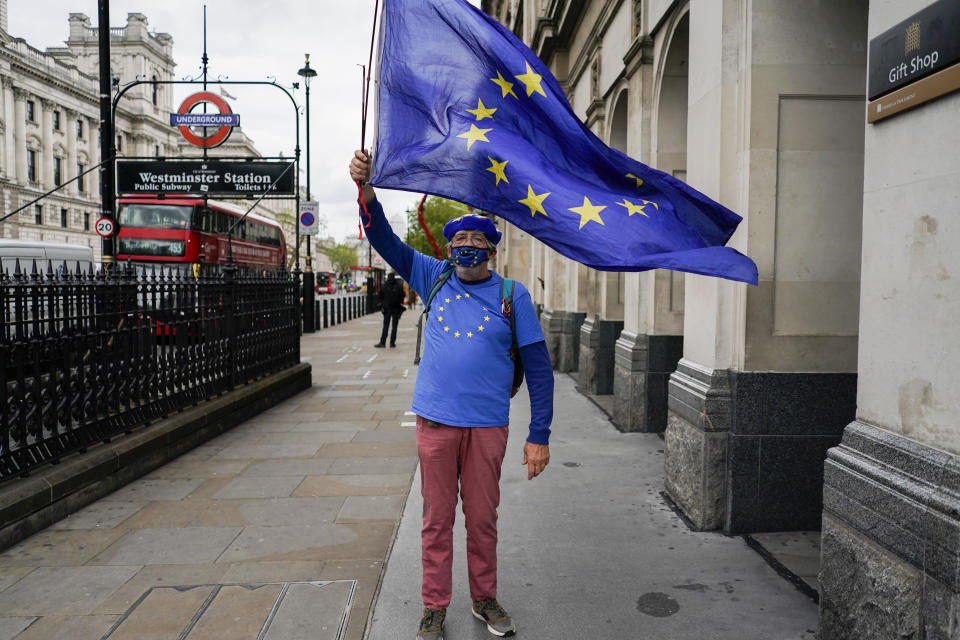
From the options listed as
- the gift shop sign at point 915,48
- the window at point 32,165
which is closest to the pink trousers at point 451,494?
the gift shop sign at point 915,48

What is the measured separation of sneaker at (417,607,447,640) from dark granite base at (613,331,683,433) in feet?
14.8

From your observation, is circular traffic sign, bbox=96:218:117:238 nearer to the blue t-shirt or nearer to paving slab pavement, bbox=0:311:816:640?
paving slab pavement, bbox=0:311:816:640

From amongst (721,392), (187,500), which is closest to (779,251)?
(721,392)

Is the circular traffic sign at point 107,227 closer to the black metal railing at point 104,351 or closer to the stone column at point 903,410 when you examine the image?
the black metal railing at point 104,351

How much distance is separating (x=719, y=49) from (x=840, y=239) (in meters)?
1.45

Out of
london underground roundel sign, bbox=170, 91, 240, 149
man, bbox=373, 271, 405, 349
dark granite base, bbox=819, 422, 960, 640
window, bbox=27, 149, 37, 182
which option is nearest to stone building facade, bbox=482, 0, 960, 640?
dark granite base, bbox=819, 422, 960, 640

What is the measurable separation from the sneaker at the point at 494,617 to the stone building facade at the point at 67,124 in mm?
55551

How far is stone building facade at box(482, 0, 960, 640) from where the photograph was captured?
2.60 metres

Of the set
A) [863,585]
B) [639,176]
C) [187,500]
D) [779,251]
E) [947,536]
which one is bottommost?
[187,500]

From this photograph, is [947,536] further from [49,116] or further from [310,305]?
[49,116]

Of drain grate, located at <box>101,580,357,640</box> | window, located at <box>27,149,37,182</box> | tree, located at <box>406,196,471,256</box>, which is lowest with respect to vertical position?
drain grate, located at <box>101,580,357,640</box>

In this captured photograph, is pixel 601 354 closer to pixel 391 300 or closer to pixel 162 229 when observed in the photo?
pixel 391 300

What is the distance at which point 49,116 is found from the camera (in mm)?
65938

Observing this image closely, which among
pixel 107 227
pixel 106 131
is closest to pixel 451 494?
pixel 107 227
